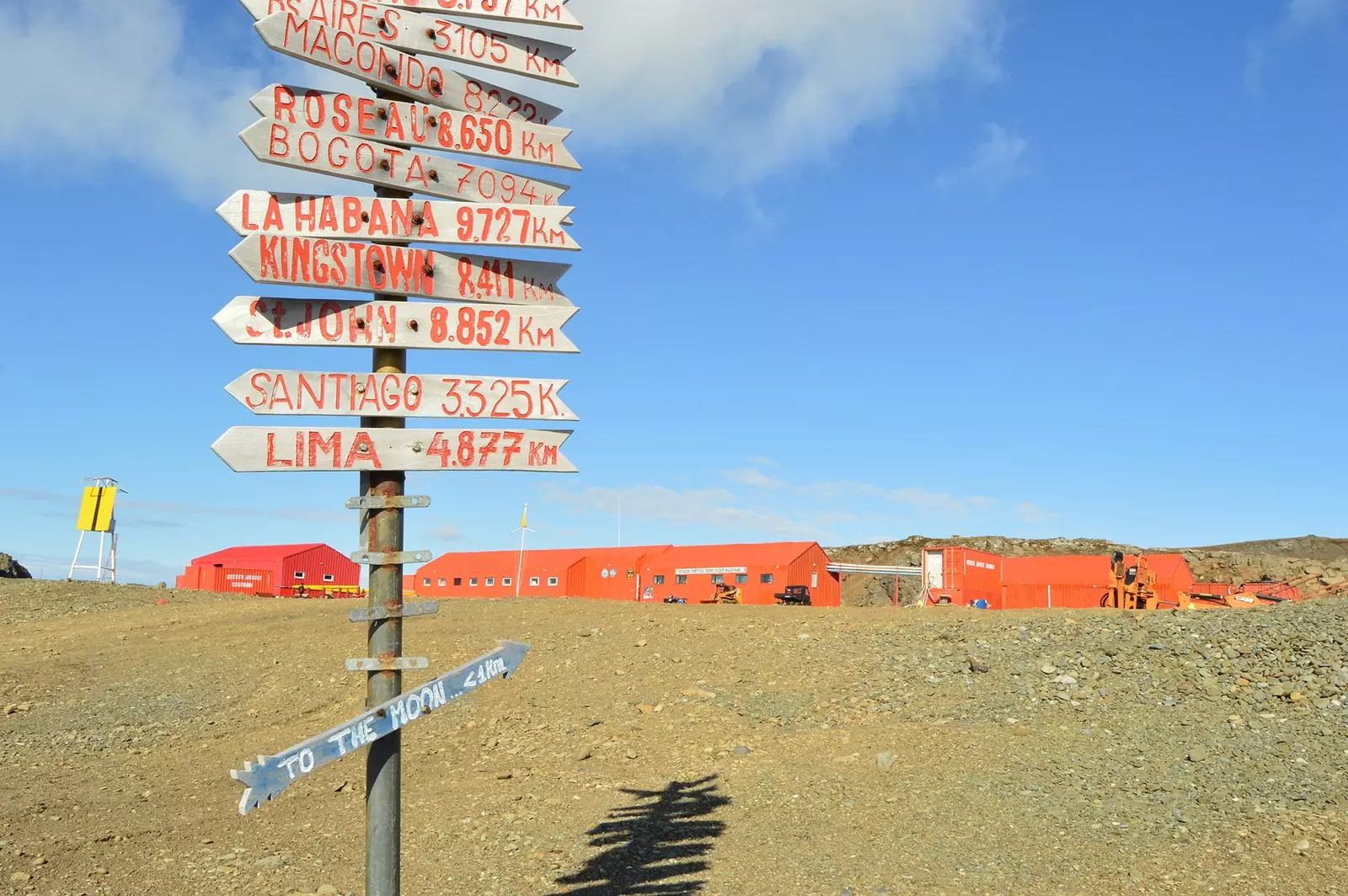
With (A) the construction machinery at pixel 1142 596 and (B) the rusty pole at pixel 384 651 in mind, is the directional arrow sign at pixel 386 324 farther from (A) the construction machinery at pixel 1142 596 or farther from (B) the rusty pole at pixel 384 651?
(A) the construction machinery at pixel 1142 596

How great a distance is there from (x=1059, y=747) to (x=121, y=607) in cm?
2763

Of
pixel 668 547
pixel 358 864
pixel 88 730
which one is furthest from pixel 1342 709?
pixel 668 547

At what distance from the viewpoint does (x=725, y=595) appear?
39.3 m

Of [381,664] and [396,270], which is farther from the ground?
[396,270]

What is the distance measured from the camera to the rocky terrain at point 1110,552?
181ft

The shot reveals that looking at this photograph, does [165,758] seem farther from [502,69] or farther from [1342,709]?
[1342,709]

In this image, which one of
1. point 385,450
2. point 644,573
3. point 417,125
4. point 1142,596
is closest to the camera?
point 385,450

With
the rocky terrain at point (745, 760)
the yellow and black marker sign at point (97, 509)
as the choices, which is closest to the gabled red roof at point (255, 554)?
the yellow and black marker sign at point (97, 509)

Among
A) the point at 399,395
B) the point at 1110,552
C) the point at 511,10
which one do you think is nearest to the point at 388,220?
the point at 399,395

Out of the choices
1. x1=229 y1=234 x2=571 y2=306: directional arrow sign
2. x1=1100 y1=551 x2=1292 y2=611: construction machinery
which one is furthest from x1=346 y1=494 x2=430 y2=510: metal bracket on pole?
x1=1100 y1=551 x2=1292 y2=611: construction machinery

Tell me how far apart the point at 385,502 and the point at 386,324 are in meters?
1.08

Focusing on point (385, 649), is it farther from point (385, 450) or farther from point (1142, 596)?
point (1142, 596)

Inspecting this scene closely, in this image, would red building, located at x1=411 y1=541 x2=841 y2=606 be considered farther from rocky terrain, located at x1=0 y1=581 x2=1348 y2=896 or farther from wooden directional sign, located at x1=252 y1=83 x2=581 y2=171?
wooden directional sign, located at x1=252 y1=83 x2=581 y2=171

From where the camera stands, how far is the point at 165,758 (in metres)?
16.1
